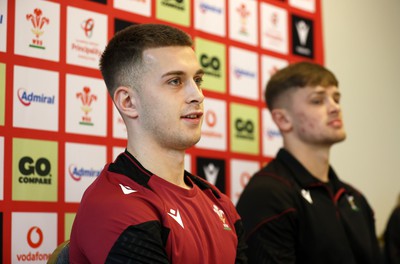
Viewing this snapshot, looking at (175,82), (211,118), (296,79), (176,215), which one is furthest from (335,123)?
(176,215)

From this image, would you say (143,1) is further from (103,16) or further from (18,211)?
(18,211)

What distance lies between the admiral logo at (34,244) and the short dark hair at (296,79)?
46.9 inches

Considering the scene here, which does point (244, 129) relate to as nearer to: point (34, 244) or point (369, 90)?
point (369, 90)

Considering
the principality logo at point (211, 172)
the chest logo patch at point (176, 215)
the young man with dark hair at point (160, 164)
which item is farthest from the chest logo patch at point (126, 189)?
the principality logo at point (211, 172)

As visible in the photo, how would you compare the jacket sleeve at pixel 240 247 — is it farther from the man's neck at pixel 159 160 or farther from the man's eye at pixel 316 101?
the man's eye at pixel 316 101

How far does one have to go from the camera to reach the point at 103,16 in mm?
2438

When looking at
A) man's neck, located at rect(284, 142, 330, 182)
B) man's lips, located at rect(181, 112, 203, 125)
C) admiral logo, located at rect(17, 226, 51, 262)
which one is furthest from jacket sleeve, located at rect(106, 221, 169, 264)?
man's neck, located at rect(284, 142, 330, 182)

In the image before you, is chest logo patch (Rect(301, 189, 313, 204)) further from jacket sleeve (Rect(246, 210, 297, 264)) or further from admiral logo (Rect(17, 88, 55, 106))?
admiral logo (Rect(17, 88, 55, 106))

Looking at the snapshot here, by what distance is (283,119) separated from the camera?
2797mm

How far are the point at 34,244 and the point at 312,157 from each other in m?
1.22

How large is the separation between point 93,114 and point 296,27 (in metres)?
1.29

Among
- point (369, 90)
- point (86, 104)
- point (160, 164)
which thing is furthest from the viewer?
point (369, 90)

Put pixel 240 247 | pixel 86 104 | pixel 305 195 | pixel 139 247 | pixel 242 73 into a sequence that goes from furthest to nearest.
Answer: pixel 242 73
pixel 305 195
pixel 86 104
pixel 240 247
pixel 139 247

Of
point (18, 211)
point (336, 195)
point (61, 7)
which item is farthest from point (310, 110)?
point (18, 211)
